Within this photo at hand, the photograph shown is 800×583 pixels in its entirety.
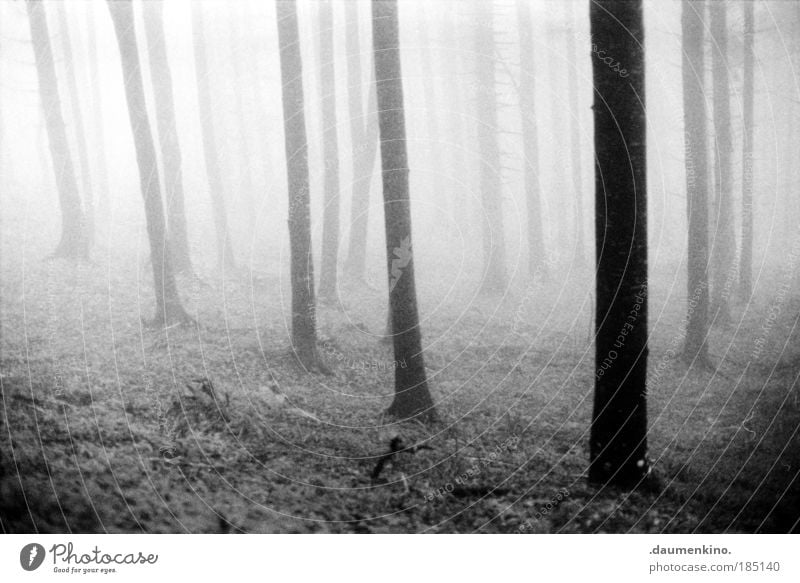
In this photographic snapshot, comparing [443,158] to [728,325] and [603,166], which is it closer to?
[603,166]

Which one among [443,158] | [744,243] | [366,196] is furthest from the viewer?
[366,196]

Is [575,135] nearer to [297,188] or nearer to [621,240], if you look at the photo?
[621,240]

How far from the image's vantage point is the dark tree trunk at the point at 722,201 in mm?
5727

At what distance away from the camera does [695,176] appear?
593 centimetres

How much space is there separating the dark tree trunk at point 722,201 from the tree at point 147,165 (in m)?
5.97

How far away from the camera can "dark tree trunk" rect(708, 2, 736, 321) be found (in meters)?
5.73

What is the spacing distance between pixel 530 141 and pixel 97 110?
6.08 m

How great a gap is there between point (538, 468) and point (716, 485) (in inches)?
65.9

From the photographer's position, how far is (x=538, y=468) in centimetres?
528

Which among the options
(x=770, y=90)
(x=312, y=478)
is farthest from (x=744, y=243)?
(x=312, y=478)

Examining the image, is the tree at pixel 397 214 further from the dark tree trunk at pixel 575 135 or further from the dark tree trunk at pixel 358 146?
the dark tree trunk at pixel 575 135
